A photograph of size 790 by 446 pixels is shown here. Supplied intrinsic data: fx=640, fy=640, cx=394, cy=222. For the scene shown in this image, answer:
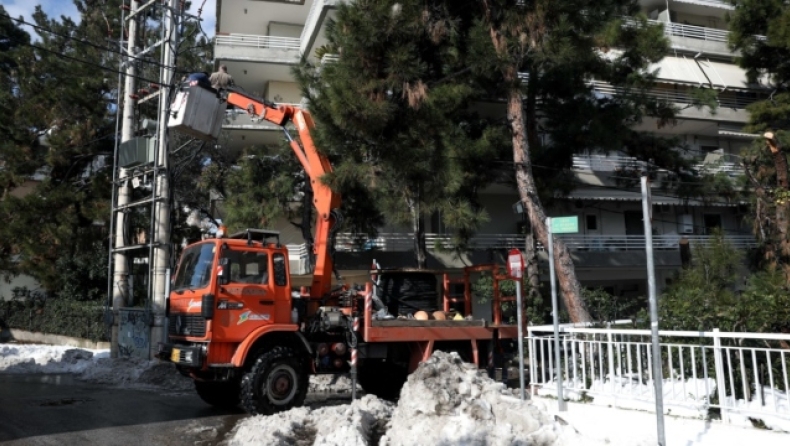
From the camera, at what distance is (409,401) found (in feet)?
27.5

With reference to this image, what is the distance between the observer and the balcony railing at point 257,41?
23.6m

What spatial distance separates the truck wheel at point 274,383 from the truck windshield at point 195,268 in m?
1.54

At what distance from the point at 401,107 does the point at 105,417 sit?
784cm

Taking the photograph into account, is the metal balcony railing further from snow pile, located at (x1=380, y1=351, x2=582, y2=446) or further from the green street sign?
snow pile, located at (x1=380, y1=351, x2=582, y2=446)

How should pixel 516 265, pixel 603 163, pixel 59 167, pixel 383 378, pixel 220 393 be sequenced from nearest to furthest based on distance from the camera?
pixel 516 265, pixel 220 393, pixel 383 378, pixel 603 163, pixel 59 167

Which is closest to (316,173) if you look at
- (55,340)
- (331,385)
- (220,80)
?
(220,80)

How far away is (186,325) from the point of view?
1011 cm

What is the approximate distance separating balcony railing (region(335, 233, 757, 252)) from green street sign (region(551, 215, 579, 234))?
9357 millimetres

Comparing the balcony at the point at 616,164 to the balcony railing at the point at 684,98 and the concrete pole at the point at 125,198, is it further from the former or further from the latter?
the concrete pole at the point at 125,198

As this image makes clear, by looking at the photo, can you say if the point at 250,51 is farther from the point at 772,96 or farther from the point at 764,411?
the point at 764,411

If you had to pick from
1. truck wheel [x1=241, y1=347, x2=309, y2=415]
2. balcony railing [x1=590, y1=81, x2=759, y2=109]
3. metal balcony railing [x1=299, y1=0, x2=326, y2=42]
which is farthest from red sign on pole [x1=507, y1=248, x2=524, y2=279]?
metal balcony railing [x1=299, y1=0, x2=326, y2=42]

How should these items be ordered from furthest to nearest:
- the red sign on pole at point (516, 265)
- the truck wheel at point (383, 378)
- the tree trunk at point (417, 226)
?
the tree trunk at point (417, 226) < the truck wheel at point (383, 378) < the red sign on pole at point (516, 265)

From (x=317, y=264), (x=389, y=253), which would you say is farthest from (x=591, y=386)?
(x=389, y=253)

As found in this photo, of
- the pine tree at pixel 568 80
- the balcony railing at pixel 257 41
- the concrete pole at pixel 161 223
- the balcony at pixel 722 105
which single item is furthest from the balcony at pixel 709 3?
the concrete pole at pixel 161 223
